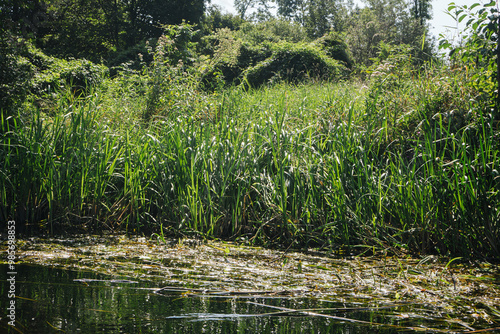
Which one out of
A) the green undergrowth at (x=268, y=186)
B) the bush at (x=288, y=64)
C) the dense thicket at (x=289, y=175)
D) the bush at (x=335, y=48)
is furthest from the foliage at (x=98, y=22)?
the green undergrowth at (x=268, y=186)

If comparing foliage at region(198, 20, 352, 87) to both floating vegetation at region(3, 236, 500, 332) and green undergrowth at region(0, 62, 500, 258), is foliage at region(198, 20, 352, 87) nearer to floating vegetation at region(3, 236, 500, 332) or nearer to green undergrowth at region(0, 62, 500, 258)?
green undergrowth at region(0, 62, 500, 258)

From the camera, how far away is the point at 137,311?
1.54m

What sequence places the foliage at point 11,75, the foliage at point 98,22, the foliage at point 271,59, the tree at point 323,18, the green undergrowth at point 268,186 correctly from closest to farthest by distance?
the green undergrowth at point 268,186 → the foliage at point 11,75 → the foliage at point 271,59 → the foliage at point 98,22 → the tree at point 323,18

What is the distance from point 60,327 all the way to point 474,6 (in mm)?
3734

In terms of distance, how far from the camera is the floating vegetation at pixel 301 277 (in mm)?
1651

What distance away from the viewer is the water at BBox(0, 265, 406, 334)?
1.38 metres

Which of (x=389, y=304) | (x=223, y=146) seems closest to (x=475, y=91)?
(x=223, y=146)

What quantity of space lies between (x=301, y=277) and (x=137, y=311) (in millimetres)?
1022

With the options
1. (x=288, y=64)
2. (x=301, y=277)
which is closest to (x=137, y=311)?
(x=301, y=277)

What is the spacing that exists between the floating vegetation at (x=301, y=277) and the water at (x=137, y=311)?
0.13 feet

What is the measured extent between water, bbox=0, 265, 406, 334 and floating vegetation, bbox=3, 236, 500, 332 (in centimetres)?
4

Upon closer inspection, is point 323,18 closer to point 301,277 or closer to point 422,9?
point 422,9

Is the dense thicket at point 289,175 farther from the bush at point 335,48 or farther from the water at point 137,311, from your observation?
the bush at point 335,48

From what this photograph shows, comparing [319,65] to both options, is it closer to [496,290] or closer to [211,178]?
[211,178]
